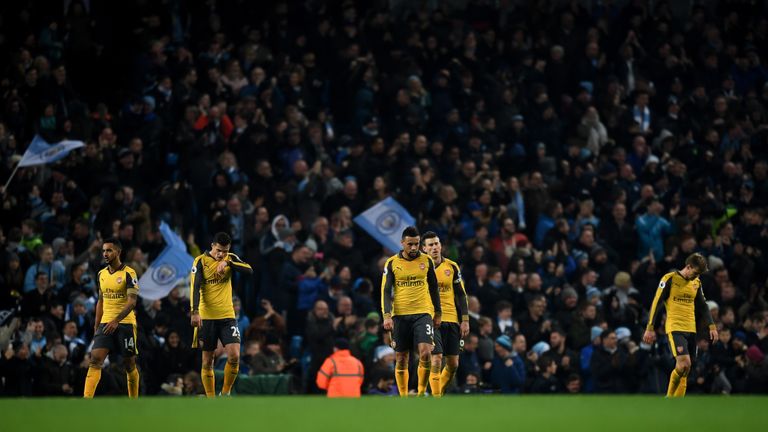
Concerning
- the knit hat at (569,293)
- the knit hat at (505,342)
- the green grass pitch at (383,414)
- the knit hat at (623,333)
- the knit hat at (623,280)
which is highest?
the knit hat at (623,280)

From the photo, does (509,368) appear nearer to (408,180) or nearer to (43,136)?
(408,180)

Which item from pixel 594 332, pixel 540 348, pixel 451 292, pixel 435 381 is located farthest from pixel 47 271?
pixel 594 332

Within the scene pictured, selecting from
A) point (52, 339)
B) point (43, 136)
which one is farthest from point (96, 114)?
point (52, 339)

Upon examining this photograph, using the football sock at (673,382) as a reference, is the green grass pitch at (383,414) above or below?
below

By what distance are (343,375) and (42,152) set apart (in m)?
6.32

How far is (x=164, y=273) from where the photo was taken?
21.8m

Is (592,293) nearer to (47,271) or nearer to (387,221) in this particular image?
(387,221)

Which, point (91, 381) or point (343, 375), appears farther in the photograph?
point (343, 375)

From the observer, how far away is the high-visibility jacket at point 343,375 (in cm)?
2139

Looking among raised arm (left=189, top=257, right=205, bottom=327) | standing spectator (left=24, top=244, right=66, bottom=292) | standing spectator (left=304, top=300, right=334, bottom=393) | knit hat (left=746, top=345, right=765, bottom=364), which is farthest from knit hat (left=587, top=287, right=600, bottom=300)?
standing spectator (left=24, top=244, right=66, bottom=292)

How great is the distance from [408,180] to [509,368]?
480 cm

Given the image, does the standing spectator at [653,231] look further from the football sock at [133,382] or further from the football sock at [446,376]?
the football sock at [133,382]

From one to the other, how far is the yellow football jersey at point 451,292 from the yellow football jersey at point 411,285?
518 mm

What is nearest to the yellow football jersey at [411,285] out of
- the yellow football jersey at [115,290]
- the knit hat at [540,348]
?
the yellow football jersey at [115,290]
